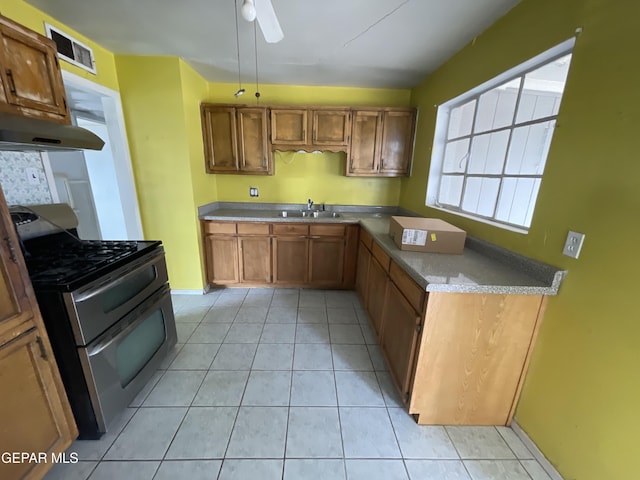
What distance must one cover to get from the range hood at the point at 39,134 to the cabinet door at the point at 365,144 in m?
2.36

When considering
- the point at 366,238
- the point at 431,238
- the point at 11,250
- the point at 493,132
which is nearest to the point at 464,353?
the point at 431,238

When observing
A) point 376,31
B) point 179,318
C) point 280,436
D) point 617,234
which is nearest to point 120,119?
point 179,318

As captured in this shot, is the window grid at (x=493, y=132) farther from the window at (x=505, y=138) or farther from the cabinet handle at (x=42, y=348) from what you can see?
the cabinet handle at (x=42, y=348)

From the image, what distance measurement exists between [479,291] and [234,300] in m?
2.45

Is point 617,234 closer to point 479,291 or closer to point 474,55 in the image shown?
point 479,291

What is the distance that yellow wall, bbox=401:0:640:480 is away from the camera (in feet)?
3.15

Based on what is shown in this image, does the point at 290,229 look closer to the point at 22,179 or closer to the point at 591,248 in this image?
the point at 22,179

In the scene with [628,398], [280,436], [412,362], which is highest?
[628,398]

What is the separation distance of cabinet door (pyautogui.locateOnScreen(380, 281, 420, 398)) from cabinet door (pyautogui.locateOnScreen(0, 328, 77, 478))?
1.82 m

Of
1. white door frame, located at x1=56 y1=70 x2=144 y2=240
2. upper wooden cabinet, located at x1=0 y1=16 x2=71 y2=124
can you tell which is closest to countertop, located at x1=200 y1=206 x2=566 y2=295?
upper wooden cabinet, located at x1=0 y1=16 x2=71 y2=124

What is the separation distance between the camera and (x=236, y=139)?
116 inches

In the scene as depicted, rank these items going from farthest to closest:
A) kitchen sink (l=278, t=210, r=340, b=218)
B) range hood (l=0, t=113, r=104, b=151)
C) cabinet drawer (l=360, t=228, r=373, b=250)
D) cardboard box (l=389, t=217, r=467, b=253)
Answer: kitchen sink (l=278, t=210, r=340, b=218) → cabinet drawer (l=360, t=228, r=373, b=250) → cardboard box (l=389, t=217, r=467, b=253) → range hood (l=0, t=113, r=104, b=151)

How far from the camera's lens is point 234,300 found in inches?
113

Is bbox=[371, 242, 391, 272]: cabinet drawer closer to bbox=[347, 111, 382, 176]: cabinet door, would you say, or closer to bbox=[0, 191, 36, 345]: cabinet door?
bbox=[347, 111, 382, 176]: cabinet door
